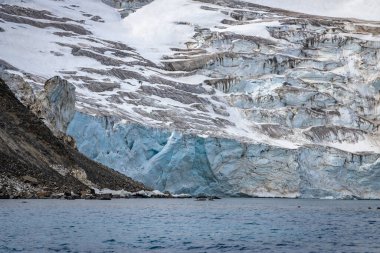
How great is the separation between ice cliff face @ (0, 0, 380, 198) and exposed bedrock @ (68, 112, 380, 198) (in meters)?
0.16

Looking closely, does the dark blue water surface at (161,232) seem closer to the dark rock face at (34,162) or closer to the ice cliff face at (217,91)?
the dark rock face at (34,162)

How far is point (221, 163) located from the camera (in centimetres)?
9719

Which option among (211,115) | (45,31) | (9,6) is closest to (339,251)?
(211,115)

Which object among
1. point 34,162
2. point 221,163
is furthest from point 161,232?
point 221,163

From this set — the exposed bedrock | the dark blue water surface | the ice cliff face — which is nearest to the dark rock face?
the dark blue water surface

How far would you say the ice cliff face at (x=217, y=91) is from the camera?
95250 millimetres

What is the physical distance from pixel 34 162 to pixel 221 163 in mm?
42181

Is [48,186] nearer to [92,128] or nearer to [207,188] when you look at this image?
[92,128]

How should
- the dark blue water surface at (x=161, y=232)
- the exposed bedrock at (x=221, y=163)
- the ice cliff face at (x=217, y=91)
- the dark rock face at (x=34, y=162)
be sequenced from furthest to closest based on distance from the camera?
the ice cliff face at (x=217, y=91), the exposed bedrock at (x=221, y=163), the dark rock face at (x=34, y=162), the dark blue water surface at (x=161, y=232)

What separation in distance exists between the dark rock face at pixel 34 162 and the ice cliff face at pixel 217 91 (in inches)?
940

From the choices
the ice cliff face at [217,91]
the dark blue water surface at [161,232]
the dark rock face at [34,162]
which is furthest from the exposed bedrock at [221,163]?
the dark blue water surface at [161,232]

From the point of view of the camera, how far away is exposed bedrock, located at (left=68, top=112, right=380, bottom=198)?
92.2m

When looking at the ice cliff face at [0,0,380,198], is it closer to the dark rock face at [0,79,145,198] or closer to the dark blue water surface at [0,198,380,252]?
the dark rock face at [0,79,145,198]

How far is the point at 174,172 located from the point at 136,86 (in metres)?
36.8
